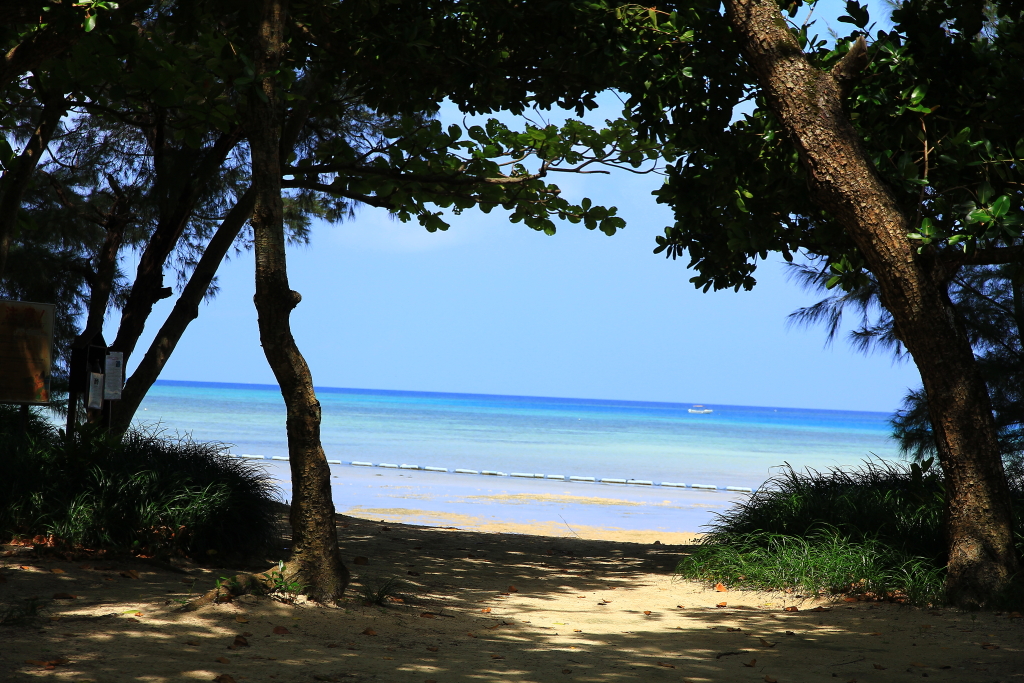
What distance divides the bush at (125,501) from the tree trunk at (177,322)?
146cm

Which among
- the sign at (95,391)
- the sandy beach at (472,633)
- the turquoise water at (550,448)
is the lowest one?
the turquoise water at (550,448)

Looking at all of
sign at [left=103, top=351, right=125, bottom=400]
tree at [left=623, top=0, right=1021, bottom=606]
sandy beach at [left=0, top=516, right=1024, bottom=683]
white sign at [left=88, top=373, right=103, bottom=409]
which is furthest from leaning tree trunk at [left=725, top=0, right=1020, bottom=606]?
white sign at [left=88, top=373, right=103, bottom=409]

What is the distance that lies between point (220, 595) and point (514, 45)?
557 centimetres

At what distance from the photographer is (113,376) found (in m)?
7.70

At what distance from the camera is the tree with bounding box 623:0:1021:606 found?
5.67 m

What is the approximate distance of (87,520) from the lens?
19.1ft

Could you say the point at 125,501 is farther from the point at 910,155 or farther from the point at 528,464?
the point at 528,464

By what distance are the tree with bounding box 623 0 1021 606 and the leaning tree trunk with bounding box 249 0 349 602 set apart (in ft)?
9.57

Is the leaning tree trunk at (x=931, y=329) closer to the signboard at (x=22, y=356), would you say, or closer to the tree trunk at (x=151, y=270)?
the tree trunk at (x=151, y=270)

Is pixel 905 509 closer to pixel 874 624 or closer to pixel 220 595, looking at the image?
pixel 874 624

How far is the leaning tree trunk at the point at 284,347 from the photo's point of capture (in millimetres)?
5070

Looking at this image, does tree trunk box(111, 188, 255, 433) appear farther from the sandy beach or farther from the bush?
the sandy beach

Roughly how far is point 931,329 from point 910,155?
1330 mm

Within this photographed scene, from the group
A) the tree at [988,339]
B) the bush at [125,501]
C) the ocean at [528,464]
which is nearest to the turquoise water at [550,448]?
the ocean at [528,464]
